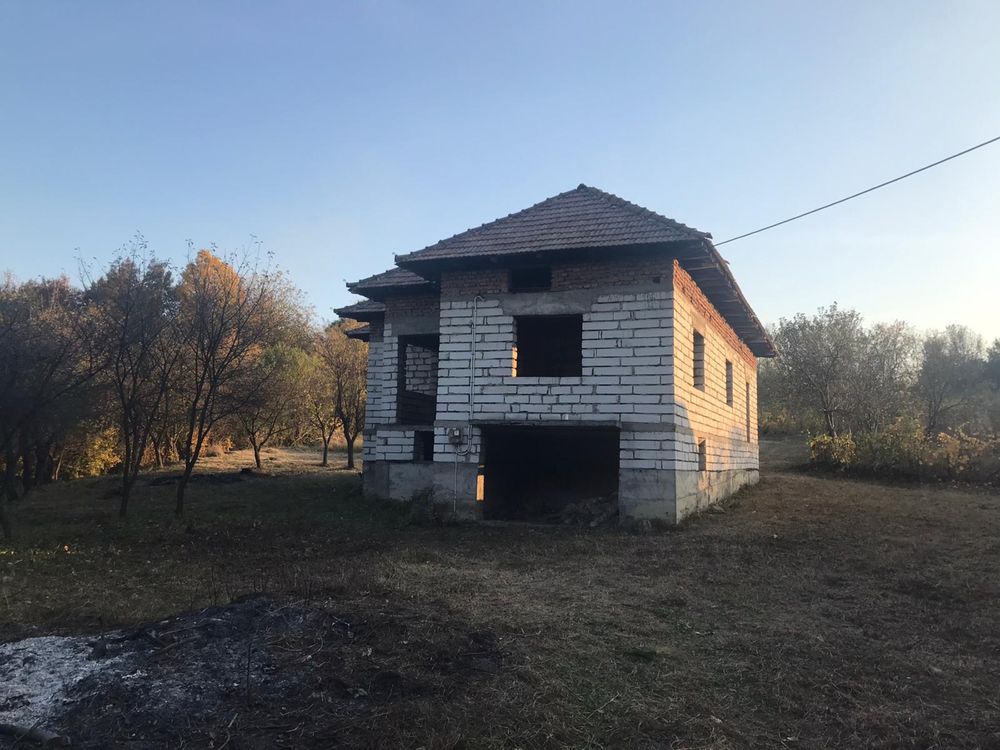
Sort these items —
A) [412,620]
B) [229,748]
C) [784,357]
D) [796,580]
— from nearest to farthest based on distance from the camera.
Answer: [229,748] → [412,620] → [796,580] → [784,357]

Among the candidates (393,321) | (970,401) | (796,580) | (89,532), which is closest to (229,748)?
(796,580)

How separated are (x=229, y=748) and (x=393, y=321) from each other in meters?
11.8

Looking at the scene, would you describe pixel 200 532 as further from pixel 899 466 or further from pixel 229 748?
pixel 899 466

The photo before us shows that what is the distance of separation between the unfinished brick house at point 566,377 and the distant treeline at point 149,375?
144 inches

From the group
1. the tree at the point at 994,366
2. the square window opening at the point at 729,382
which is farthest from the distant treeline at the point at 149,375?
the tree at the point at 994,366

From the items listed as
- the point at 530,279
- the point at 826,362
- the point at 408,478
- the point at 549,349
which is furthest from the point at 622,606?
the point at 826,362

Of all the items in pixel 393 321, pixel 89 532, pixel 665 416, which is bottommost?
pixel 89 532

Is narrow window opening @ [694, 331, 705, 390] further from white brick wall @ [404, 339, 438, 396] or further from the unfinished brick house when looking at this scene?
white brick wall @ [404, 339, 438, 396]

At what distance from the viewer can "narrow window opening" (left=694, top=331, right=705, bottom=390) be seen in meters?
13.8

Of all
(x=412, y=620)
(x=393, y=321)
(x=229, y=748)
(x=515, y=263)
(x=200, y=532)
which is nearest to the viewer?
(x=229, y=748)

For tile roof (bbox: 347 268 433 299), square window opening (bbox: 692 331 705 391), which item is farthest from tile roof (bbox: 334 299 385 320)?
square window opening (bbox: 692 331 705 391)

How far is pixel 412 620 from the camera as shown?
527 centimetres

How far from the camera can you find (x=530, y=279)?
41.7 ft

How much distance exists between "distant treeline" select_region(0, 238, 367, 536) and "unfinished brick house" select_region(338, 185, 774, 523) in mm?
3650
